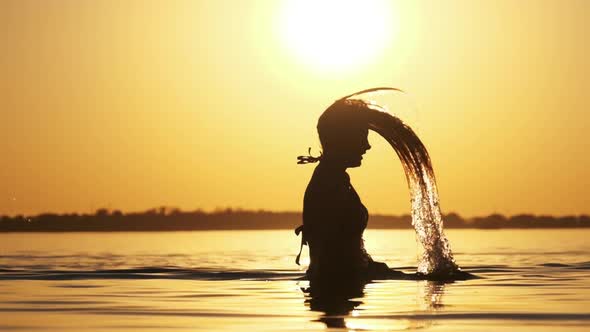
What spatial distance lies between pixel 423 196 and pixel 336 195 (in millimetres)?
3177

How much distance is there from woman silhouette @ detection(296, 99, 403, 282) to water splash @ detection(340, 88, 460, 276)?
1.49 meters

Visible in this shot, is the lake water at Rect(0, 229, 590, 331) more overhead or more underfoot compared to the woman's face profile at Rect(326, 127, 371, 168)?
more underfoot

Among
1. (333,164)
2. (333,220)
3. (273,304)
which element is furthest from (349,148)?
(273,304)

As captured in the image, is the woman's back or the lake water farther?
the woman's back

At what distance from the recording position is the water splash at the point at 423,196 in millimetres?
31969

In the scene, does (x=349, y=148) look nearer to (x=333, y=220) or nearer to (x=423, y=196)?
(x=333, y=220)

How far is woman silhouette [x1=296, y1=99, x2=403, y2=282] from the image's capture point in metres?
30.2

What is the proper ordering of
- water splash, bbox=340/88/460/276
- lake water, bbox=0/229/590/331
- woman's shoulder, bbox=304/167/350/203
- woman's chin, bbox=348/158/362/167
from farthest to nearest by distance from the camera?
water splash, bbox=340/88/460/276
woman's chin, bbox=348/158/362/167
woman's shoulder, bbox=304/167/350/203
lake water, bbox=0/229/590/331

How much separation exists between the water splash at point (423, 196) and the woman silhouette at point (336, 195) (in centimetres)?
149

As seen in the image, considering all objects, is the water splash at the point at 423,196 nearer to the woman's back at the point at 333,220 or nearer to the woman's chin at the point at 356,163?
the woman's chin at the point at 356,163

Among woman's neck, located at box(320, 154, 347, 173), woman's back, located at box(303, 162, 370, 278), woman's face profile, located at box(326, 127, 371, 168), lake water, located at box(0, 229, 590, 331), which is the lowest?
lake water, located at box(0, 229, 590, 331)

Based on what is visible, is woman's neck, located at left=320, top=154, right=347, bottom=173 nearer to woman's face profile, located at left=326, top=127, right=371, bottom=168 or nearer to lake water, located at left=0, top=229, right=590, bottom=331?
woman's face profile, located at left=326, top=127, right=371, bottom=168

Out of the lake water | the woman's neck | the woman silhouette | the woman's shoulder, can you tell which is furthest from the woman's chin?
the lake water

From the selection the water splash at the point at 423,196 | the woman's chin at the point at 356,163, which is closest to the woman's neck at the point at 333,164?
the woman's chin at the point at 356,163
